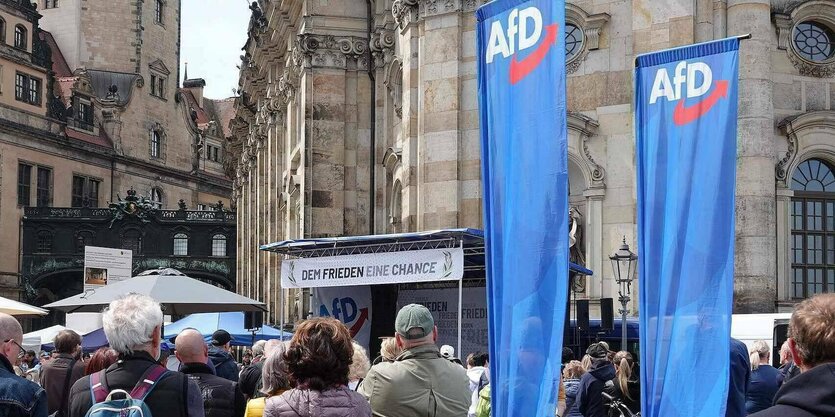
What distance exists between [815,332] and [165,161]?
85939 millimetres

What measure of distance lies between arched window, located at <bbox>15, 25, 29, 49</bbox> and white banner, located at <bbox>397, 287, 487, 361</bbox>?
174 ft

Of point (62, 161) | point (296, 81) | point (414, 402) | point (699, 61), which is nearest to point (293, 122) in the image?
point (296, 81)

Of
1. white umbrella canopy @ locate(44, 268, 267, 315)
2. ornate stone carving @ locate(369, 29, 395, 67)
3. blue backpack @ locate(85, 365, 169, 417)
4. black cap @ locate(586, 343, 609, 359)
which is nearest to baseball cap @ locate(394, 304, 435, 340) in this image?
blue backpack @ locate(85, 365, 169, 417)

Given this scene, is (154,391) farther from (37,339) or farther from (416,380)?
(37,339)

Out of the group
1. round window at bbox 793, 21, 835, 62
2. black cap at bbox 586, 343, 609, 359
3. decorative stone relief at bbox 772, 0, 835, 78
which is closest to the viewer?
black cap at bbox 586, 343, 609, 359

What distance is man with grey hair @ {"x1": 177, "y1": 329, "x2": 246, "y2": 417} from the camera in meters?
8.36

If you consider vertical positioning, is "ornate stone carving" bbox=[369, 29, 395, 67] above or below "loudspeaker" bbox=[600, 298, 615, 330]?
above

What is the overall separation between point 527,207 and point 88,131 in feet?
245

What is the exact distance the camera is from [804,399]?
4.08 m

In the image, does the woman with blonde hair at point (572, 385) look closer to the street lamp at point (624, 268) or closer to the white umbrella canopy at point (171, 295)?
the white umbrella canopy at point (171, 295)

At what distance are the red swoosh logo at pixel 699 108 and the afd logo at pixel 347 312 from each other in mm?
14693

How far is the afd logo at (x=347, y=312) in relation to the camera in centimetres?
2456

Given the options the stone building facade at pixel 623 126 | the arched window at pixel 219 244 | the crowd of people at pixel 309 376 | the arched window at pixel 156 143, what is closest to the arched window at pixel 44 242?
the arched window at pixel 219 244

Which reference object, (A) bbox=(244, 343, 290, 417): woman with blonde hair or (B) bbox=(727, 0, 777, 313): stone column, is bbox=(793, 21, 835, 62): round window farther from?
(A) bbox=(244, 343, 290, 417): woman with blonde hair
